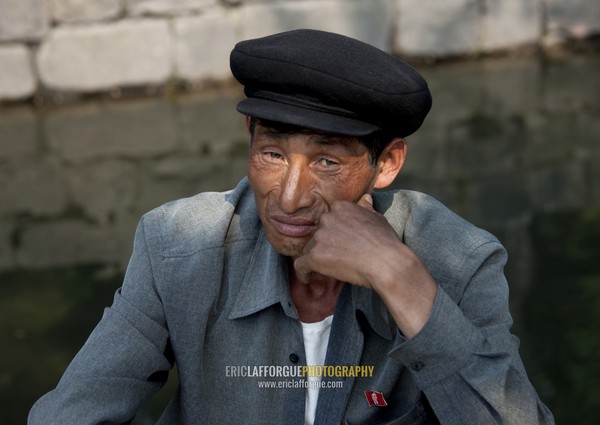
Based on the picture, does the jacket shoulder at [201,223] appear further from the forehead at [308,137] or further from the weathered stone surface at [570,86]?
the weathered stone surface at [570,86]

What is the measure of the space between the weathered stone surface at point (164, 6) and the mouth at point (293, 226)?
477 centimetres

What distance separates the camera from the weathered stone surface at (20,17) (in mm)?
6566

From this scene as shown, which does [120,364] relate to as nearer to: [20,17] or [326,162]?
[326,162]

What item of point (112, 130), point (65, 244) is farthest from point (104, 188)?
point (112, 130)

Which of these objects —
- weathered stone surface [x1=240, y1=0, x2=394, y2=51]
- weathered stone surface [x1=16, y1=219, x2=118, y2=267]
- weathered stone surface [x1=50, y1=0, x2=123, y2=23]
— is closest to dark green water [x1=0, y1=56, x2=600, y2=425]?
weathered stone surface [x1=16, y1=219, x2=118, y2=267]

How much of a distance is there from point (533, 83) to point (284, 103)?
194 inches

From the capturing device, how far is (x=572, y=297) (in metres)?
4.35

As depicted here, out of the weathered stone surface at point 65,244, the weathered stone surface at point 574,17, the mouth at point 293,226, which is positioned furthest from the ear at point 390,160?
the weathered stone surface at point 574,17

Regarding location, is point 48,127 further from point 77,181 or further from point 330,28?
point 330,28

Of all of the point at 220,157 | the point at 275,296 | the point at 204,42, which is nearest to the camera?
the point at 275,296

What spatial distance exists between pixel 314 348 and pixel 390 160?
1.39ft

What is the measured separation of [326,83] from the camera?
1968mm

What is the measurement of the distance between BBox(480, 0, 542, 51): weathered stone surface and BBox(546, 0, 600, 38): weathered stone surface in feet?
0.29

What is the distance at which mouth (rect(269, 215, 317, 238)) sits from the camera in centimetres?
209
